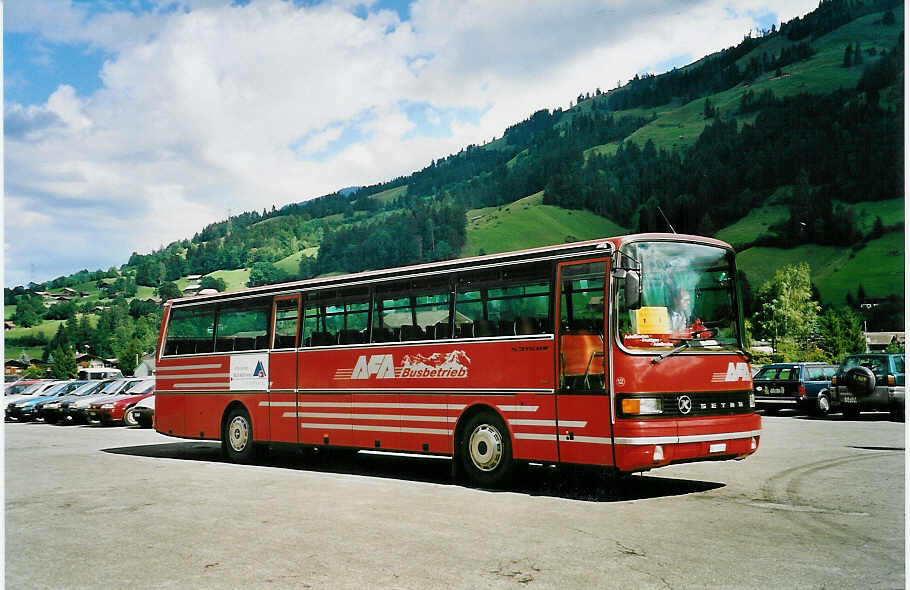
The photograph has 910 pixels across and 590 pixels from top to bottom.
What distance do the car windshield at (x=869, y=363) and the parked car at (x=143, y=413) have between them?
21.9 metres

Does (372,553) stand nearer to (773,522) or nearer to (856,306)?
(773,522)

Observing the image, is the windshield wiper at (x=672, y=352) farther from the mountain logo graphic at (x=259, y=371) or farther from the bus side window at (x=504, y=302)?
the mountain logo graphic at (x=259, y=371)

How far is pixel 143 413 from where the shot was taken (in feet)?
92.6

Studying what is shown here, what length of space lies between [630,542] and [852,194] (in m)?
181

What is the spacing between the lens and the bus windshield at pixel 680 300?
10.5 metres

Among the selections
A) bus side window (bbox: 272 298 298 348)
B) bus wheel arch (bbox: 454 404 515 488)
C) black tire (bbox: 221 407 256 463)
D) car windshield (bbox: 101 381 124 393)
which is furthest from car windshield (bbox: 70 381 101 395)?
bus wheel arch (bbox: 454 404 515 488)

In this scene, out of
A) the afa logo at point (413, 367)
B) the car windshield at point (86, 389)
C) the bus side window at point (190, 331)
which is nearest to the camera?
the afa logo at point (413, 367)

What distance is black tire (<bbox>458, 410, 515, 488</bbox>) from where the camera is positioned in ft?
37.8

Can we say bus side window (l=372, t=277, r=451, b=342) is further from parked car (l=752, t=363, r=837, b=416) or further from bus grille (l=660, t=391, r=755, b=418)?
parked car (l=752, t=363, r=837, b=416)

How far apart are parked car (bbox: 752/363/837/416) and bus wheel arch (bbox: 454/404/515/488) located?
16.6 metres

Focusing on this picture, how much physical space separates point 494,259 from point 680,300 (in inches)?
107

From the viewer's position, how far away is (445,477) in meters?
13.0

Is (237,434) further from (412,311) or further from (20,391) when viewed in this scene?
(20,391)

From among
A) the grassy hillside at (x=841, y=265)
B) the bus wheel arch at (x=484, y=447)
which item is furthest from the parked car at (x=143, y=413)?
the grassy hillside at (x=841, y=265)
